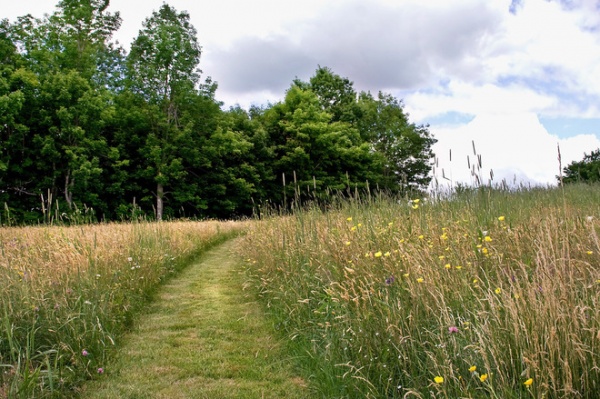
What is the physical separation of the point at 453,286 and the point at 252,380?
1966 mm

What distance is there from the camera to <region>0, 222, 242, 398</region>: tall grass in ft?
11.4

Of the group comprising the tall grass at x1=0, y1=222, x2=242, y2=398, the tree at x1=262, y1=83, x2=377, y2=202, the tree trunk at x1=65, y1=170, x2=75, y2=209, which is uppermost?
the tree at x1=262, y1=83, x2=377, y2=202

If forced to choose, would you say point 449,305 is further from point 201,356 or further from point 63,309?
point 63,309

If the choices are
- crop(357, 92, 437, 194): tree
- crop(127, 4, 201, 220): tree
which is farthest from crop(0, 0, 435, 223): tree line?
crop(357, 92, 437, 194): tree

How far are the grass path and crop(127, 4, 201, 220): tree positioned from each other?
66.2ft

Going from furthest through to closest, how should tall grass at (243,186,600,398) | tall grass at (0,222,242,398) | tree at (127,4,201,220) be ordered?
tree at (127,4,201,220)
tall grass at (0,222,242,398)
tall grass at (243,186,600,398)

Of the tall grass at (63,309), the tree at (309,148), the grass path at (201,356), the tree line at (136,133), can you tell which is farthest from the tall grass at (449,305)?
the tree at (309,148)

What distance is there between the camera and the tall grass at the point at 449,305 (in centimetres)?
208

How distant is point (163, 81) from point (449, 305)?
26973mm

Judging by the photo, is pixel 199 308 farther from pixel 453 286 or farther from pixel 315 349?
pixel 453 286

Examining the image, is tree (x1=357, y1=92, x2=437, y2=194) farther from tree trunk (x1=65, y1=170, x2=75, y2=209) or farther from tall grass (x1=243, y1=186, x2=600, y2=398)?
tall grass (x1=243, y1=186, x2=600, y2=398)

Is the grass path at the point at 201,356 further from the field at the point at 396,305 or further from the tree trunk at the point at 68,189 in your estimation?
the tree trunk at the point at 68,189

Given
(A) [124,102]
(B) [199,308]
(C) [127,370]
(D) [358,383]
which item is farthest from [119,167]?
(D) [358,383]

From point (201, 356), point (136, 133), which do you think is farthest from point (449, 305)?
point (136, 133)
